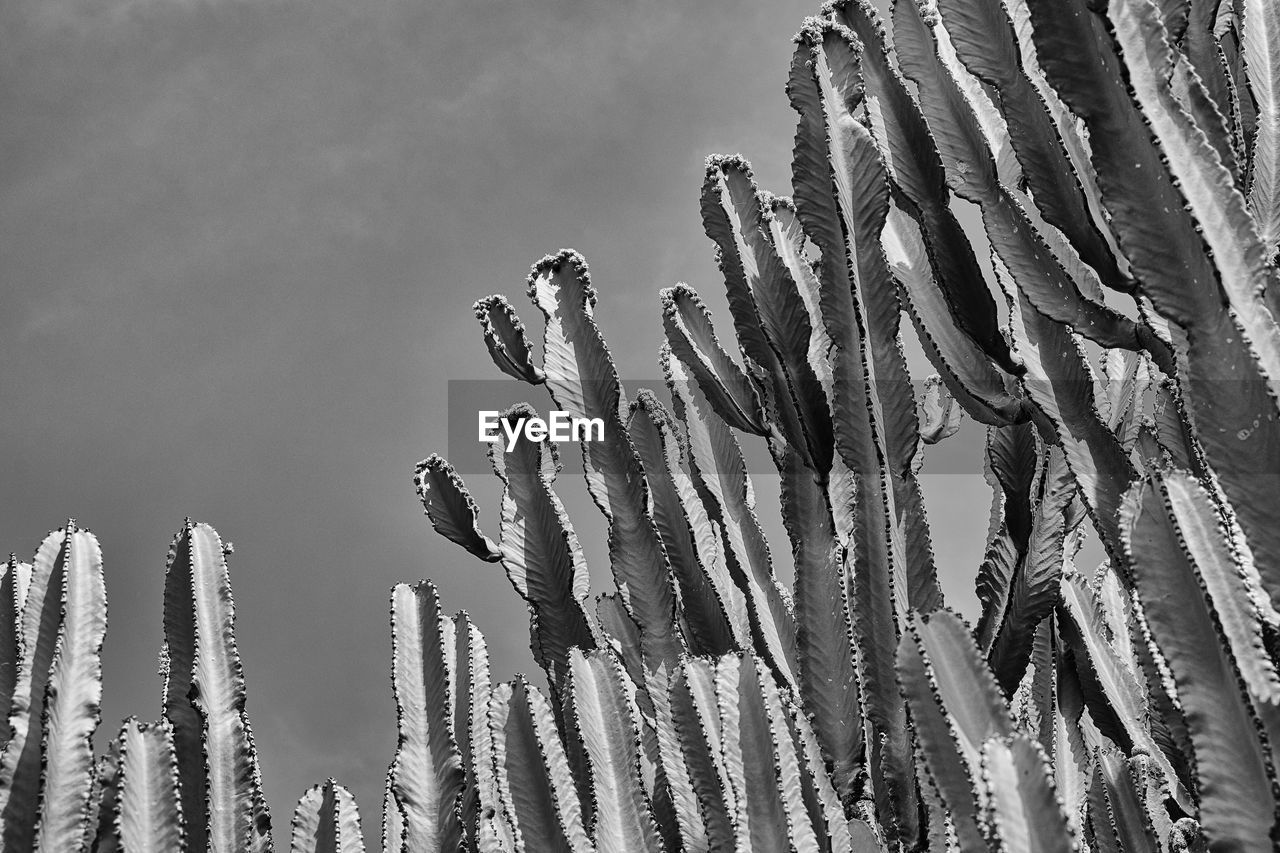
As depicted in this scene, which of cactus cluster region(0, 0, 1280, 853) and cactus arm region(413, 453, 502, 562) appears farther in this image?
cactus arm region(413, 453, 502, 562)

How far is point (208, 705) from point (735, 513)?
100 cm

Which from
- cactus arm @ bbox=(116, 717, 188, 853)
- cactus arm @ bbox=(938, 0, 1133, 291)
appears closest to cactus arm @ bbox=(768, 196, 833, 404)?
cactus arm @ bbox=(938, 0, 1133, 291)

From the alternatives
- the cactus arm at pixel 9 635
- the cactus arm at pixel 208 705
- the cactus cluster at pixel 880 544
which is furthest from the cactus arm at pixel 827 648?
the cactus arm at pixel 9 635

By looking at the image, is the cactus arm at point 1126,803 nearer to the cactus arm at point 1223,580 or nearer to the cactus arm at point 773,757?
the cactus arm at point 773,757

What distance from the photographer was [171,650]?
1951 millimetres

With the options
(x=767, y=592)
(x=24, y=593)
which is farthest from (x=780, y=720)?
(x=24, y=593)

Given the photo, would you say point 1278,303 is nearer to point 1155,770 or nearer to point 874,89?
point 874,89

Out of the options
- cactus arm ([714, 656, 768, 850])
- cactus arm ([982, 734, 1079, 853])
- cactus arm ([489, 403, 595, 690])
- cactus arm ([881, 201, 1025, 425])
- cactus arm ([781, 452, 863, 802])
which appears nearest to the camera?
cactus arm ([982, 734, 1079, 853])

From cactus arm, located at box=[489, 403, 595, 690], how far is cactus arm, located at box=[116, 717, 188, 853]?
0.68 m

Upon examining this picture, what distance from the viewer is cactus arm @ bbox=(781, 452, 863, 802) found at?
1634 mm

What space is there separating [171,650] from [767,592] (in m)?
1.05

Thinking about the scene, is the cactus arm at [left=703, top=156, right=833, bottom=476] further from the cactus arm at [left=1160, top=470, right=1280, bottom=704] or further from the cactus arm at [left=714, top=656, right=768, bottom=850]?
the cactus arm at [left=1160, top=470, right=1280, bottom=704]

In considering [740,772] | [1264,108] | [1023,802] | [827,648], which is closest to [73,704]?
[740,772]

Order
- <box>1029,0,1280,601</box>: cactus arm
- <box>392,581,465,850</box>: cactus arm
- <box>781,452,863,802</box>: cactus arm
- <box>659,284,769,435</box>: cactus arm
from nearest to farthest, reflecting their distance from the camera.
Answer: <box>1029,0,1280,601</box>: cactus arm → <box>781,452,863,802</box>: cactus arm → <box>392,581,465,850</box>: cactus arm → <box>659,284,769,435</box>: cactus arm
